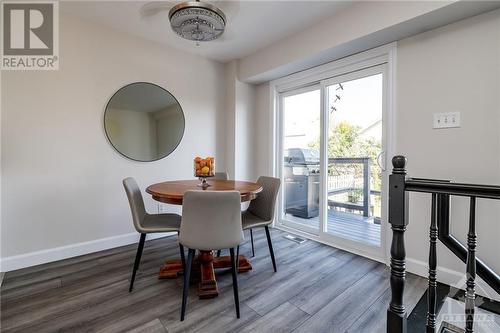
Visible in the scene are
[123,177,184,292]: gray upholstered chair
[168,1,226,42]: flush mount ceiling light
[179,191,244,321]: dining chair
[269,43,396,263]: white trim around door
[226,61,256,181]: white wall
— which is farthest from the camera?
[226,61,256,181]: white wall

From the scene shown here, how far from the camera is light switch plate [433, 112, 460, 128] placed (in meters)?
1.99

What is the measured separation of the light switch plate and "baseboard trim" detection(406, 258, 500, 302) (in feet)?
3.89

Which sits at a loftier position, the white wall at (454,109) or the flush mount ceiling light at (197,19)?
the flush mount ceiling light at (197,19)

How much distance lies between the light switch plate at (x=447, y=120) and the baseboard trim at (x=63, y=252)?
3301mm

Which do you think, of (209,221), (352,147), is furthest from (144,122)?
(352,147)

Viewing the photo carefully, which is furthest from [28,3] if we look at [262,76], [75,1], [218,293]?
[218,293]

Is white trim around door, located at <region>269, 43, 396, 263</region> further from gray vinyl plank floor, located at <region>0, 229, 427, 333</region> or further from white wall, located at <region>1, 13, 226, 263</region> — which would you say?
white wall, located at <region>1, 13, 226, 263</region>

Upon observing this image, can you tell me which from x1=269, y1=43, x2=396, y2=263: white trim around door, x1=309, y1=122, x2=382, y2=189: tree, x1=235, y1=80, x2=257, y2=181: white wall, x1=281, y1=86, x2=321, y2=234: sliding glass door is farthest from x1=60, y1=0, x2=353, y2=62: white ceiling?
x1=309, y1=122, x2=382, y2=189: tree

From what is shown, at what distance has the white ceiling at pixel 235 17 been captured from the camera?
229 cm

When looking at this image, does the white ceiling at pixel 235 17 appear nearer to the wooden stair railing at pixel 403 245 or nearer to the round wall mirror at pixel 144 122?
the round wall mirror at pixel 144 122

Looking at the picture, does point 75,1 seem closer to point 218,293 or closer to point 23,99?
point 23,99

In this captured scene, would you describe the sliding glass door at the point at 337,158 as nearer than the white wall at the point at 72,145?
No

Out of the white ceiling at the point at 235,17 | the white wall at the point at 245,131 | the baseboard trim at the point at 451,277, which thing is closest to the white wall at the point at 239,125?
the white wall at the point at 245,131

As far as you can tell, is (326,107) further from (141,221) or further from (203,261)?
(141,221)
